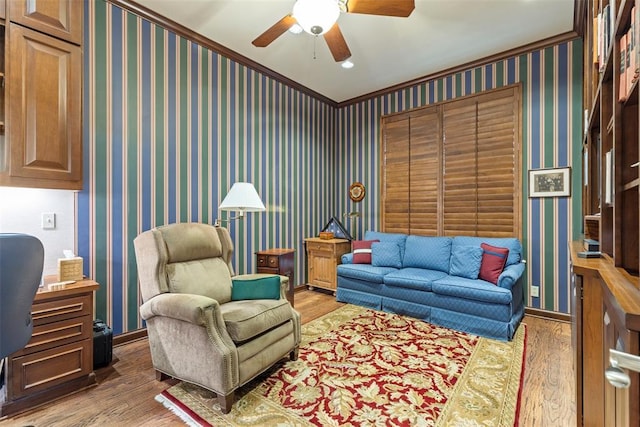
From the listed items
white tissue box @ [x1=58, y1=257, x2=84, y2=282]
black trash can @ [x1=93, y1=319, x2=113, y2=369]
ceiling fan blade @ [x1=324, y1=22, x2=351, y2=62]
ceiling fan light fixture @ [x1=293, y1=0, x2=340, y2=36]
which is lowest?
black trash can @ [x1=93, y1=319, x2=113, y2=369]

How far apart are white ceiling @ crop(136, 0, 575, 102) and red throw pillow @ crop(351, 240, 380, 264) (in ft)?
7.52

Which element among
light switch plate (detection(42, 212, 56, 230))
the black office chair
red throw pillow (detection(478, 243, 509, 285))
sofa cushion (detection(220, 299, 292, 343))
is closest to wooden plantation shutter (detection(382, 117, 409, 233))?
red throw pillow (detection(478, 243, 509, 285))

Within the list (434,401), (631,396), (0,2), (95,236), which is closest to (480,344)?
(434,401)

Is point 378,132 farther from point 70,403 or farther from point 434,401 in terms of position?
point 70,403

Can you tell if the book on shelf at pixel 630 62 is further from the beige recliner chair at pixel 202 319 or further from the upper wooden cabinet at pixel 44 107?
the upper wooden cabinet at pixel 44 107

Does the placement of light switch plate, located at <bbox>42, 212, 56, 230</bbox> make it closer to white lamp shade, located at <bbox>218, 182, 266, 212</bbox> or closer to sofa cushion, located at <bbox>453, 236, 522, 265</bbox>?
white lamp shade, located at <bbox>218, 182, 266, 212</bbox>

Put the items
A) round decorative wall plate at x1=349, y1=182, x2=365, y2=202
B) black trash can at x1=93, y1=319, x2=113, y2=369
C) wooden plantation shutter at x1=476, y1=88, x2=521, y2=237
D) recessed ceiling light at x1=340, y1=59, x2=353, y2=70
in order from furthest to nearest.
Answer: round decorative wall plate at x1=349, y1=182, x2=365, y2=202, recessed ceiling light at x1=340, y1=59, x2=353, y2=70, wooden plantation shutter at x1=476, y1=88, x2=521, y2=237, black trash can at x1=93, y1=319, x2=113, y2=369

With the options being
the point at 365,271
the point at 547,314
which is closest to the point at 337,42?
the point at 365,271

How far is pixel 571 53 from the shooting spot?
3.27 meters

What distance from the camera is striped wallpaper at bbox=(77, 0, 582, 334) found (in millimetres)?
2664

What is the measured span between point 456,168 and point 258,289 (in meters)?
3.00

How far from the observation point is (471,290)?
2947mm

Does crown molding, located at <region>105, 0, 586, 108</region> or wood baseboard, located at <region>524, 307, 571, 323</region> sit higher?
crown molding, located at <region>105, 0, 586, 108</region>

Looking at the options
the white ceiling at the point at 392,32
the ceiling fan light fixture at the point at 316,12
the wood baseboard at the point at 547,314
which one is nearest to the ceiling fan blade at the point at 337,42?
the ceiling fan light fixture at the point at 316,12
